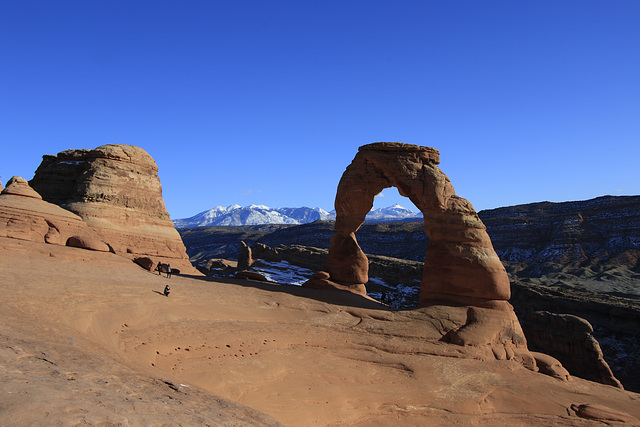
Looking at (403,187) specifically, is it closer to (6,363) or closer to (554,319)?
(554,319)

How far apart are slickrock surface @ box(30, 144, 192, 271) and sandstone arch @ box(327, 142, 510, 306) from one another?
947 centimetres

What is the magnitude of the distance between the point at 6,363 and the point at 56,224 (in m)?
16.2

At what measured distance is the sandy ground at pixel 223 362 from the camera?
5.00m

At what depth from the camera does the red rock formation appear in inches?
715

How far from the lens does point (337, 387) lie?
10.8m

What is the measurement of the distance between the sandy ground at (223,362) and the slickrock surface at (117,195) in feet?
21.6

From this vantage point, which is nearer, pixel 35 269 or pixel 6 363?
pixel 6 363

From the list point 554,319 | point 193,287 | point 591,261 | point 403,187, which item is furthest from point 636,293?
point 193,287

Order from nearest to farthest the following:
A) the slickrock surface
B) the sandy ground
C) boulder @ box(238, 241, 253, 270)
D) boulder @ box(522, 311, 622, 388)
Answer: the sandy ground
boulder @ box(522, 311, 622, 388)
the slickrock surface
boulder @ box(238, 241, 253, 270)

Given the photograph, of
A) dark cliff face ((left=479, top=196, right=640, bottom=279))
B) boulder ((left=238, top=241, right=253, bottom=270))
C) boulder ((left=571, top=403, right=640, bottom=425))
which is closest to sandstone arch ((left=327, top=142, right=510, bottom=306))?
boulder ((left=571, top=403, right=640, bottom=425))

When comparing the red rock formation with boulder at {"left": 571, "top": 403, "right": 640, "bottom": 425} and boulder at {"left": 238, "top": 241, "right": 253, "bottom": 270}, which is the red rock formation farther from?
boulder at {"left": 238, "top": 241, "right": 253, "bottom": 270}

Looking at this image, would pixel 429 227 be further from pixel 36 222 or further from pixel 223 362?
pixel 36 222

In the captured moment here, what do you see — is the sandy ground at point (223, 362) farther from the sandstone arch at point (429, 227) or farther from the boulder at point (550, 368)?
the sandstone arch at point (429, 227)

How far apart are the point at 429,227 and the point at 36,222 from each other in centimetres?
1575
